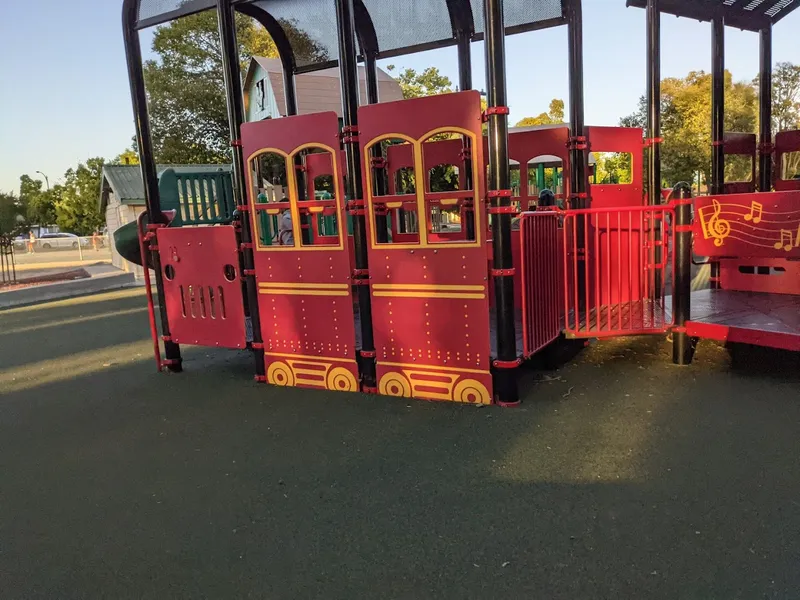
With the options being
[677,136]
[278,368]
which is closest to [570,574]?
[278,368]

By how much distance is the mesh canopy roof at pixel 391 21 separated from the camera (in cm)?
742

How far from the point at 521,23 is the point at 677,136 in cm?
2404

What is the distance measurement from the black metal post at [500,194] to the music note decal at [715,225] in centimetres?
326

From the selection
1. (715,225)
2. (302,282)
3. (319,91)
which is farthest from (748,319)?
(319,91)

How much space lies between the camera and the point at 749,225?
21.3ft

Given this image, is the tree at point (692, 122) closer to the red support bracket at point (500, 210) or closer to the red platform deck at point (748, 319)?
the red platform deck at point (748, 319)

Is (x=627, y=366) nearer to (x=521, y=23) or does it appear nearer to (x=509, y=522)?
(x=509, y=522)

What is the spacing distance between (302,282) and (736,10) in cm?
724

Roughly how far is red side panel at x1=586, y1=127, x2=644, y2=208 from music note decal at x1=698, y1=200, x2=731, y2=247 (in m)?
1.63

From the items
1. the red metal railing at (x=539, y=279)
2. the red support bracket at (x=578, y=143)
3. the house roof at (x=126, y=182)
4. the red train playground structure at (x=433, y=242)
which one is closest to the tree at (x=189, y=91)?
the house roof at (x=126, y=182)

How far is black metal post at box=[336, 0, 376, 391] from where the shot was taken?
17.7 feet

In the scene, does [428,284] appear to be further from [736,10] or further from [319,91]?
[319,91]

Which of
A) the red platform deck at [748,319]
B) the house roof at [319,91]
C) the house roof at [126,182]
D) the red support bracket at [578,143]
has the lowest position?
the red platform deck at [748,319]

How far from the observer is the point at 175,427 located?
5.18 metres
